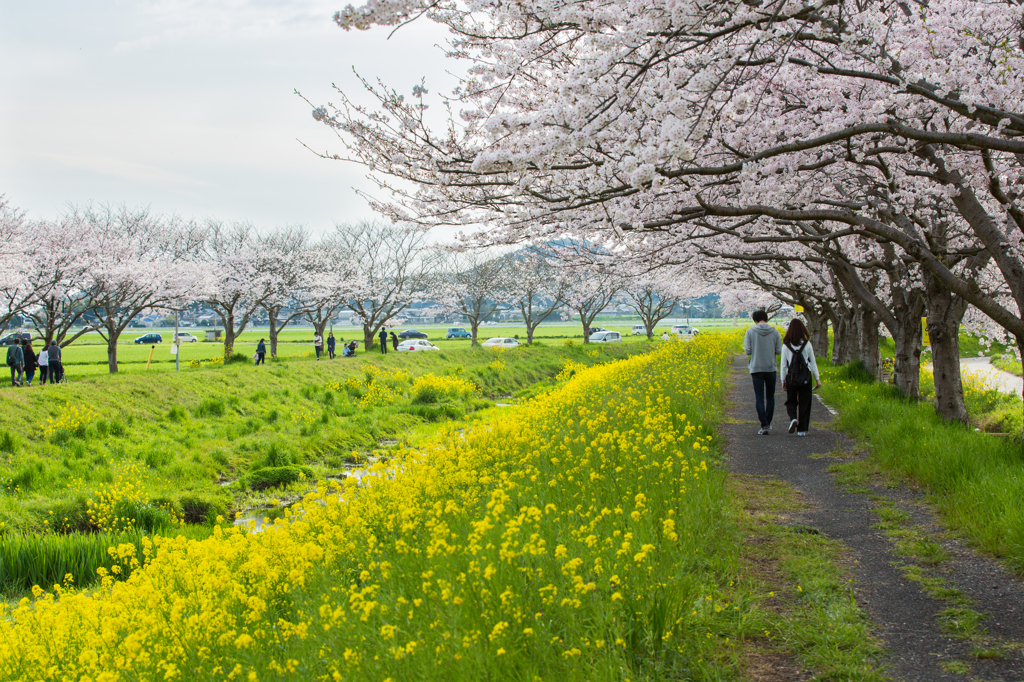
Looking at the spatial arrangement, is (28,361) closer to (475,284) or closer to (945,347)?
(945,347)

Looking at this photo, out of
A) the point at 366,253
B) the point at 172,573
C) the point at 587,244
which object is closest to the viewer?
the point at 172,573

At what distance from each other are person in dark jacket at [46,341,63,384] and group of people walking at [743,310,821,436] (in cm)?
2020

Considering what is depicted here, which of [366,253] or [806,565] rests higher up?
[366,253]

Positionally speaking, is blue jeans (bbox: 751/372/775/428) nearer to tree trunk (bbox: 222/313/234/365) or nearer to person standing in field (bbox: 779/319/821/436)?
person standing in field (bbox: 779/319/821/436)

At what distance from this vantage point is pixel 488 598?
3.35 meters

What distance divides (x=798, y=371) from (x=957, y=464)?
141 inches

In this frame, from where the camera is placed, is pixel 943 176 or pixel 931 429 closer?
pixel 943 176

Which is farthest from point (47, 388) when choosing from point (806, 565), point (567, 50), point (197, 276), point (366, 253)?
point (366, 253)

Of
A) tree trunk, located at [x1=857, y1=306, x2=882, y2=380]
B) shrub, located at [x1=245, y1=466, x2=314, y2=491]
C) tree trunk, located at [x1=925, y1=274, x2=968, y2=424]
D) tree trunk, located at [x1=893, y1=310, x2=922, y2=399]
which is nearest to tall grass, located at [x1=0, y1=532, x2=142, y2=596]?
shrub, located at [x1=245, y1=466, x2=314, y2=491]

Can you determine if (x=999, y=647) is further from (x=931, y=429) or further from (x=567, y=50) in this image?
(x=567, y=50)

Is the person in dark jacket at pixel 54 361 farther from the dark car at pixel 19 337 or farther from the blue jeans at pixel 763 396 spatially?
the blue jeans at pixel 763 396

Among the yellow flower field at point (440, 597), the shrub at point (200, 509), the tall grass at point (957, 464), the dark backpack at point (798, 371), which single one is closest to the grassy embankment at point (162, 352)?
the shrub at point (200, 509)

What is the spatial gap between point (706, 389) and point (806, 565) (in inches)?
366

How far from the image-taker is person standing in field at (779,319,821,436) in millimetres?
9453
